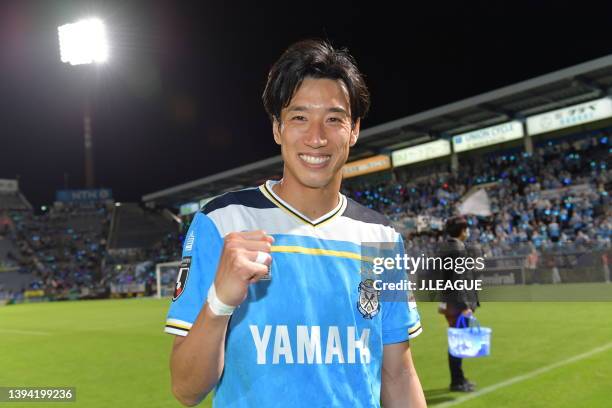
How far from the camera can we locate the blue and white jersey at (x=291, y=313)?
188 centimetres

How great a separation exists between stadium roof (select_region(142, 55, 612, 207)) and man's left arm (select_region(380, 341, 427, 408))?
84.8ft

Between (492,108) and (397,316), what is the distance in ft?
97.9

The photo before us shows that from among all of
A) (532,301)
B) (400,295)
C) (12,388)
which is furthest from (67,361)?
(532,301)

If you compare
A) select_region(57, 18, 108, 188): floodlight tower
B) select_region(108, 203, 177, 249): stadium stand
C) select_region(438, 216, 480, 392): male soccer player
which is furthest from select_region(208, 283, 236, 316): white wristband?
select_region(108, 203, 177, 249): stadium stand

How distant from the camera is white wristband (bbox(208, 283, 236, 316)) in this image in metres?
1.65

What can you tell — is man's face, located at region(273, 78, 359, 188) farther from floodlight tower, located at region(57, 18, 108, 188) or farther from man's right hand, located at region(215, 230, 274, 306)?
floodlight tower, located at region(57, 18, 108, 188)

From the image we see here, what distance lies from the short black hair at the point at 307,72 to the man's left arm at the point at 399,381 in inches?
38.8

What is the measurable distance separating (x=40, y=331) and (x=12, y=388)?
1012 cm

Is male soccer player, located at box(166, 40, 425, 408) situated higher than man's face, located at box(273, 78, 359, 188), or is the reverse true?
man's face, located at box(273, 78, 359, 188)

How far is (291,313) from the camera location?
194 cm

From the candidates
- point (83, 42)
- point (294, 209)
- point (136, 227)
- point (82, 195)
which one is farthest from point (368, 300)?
point (82, 195)

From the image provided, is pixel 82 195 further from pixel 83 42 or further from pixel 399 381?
pixel 399 381

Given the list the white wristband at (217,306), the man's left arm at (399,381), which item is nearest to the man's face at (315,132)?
the white wristband at (217,306)

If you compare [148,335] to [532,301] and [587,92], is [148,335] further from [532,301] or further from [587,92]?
[587,92]
